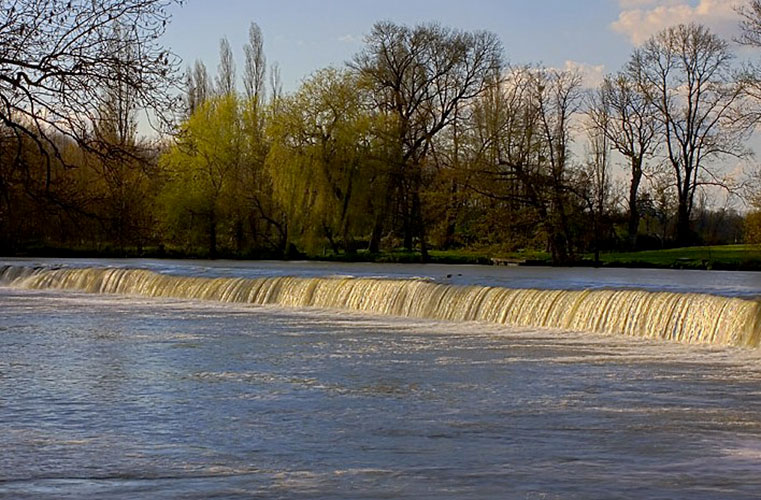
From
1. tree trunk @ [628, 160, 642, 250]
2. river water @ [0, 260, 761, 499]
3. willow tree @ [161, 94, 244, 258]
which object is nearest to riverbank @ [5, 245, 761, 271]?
willow tree @ [161, 94, 244, 258]

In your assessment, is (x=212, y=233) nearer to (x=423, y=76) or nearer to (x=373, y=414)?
(x=423, y=76)

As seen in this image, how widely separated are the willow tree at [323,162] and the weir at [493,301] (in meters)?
8.98

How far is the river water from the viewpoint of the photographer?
5.97 meters

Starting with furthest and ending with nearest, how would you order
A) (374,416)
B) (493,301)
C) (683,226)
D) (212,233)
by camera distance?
1. (683,226)
2. (212,233)
3. (493,301)
4. (374,416)

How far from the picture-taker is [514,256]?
29.1 metres

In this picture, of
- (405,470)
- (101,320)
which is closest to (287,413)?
(405,470)

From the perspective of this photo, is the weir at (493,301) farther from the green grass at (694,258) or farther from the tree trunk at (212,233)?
the green grass at (694,258)

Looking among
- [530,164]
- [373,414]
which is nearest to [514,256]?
[530,164]

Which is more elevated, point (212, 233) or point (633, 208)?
point (633, 208)

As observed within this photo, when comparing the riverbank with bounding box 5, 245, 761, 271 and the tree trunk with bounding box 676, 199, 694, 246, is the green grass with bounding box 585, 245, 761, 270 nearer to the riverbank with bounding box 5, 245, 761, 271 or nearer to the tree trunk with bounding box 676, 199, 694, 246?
the riverbank with bounding box 5, 245, 761, 271

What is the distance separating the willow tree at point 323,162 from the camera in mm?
32000

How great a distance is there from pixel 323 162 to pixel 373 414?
79.5ft

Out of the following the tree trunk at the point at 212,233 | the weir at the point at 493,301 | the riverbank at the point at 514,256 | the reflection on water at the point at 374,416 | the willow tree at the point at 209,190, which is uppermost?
the willow tree at the point at 209,190

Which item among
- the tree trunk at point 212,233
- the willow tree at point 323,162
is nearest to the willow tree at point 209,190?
the tree trunk at point 212,233
